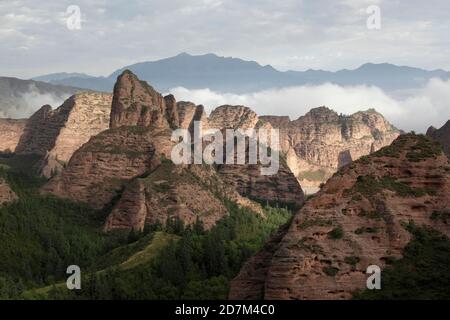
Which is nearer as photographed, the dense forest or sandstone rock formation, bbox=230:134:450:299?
sandstone rock formation, bbox=230:134:450:299

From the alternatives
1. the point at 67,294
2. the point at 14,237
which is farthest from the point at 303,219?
the point at 14,237

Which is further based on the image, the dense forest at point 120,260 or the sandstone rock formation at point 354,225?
the dense forest at point 120,260

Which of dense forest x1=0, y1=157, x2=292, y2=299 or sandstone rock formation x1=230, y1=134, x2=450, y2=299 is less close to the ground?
sandstone rock formation x1=230, y1=134, x2=450, y2=299

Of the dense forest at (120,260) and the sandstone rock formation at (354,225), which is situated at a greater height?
the sandstone rock formation at (354,225)

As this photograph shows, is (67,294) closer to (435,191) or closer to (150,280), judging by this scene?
(150,280)

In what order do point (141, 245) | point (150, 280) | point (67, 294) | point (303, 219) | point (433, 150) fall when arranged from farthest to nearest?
point (141, 245)
point (150, 280)
point (67, 294)
point (433, 150)
point (303, 219)

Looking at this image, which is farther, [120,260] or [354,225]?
[120,260]
